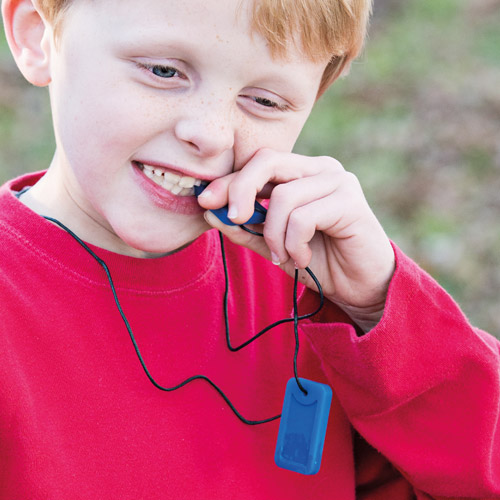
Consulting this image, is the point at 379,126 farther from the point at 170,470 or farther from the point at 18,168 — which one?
the point at 170,470

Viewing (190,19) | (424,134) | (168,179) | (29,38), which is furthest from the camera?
(424,134)

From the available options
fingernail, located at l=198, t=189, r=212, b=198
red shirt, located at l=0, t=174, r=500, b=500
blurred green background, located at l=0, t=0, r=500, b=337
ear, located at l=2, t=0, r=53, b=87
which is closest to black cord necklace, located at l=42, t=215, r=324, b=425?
red shirt, located at l=0, t=174, r=500, b=500

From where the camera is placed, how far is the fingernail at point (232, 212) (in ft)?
3.85

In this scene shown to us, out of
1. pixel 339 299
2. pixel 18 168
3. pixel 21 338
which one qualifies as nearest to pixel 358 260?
pixel 339 299

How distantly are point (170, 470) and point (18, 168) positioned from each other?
7.88 feet

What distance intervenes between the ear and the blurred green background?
2.00m

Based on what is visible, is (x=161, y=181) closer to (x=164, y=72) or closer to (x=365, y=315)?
(x=164, y=72)

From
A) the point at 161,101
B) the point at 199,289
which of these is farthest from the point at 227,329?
the point at 161,101

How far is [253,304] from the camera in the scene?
143cm

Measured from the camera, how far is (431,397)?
4.29 ft

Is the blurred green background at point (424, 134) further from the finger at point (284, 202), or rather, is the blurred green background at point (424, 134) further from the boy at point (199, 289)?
the finger at point (284, 202)

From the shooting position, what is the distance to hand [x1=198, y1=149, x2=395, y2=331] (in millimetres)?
1180

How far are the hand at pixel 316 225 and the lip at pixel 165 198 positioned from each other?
32 mm

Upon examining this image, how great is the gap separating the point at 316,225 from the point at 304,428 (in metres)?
0.32
